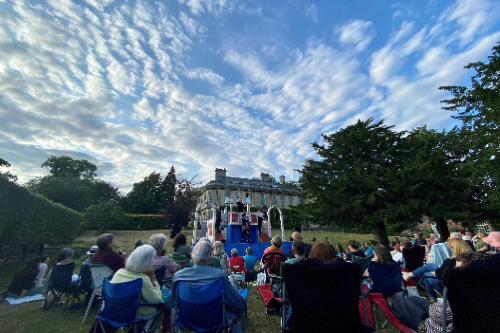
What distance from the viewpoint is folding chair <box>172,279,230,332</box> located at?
2844 millimetres

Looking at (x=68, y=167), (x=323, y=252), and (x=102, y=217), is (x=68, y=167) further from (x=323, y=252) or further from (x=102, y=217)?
(x=323, y=252)

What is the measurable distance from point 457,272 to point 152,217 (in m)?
34.7

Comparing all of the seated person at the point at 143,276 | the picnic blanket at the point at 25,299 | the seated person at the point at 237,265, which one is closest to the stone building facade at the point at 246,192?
the seated person at the point at 237,265

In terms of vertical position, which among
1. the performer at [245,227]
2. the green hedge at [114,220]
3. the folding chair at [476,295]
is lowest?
the folding chair at [476,295]

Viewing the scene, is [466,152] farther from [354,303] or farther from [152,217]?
[152,217]

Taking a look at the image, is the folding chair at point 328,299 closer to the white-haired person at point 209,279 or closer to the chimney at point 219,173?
the white-haired person at point 209,279

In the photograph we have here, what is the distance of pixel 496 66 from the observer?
1545 cm

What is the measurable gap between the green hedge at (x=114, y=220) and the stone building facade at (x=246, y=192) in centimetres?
799

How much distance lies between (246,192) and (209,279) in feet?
131

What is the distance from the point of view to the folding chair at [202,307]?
9.33 feet

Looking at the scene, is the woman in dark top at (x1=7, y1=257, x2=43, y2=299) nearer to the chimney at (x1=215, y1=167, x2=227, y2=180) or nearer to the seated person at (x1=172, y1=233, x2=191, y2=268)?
the seated person at (x1=172, y1=233, x2=191, y2=268)

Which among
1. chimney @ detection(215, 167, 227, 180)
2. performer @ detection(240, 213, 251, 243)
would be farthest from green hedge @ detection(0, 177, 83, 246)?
chimney @ detection(215, 167, 227, 180)

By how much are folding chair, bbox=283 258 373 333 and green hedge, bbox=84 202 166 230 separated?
31.3m

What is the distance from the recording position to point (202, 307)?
2846mm
